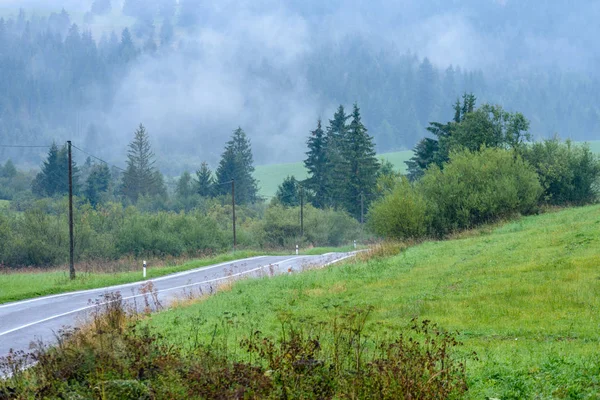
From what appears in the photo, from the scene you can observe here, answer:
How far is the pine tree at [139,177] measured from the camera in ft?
359

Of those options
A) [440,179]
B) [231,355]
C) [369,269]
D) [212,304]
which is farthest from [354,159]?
[231,355]

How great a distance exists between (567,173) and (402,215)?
69.4 ft

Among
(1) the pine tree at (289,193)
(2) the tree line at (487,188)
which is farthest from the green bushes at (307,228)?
(2) the tree line at (487,188)

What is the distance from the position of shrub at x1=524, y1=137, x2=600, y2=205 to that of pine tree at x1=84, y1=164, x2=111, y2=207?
6338cm

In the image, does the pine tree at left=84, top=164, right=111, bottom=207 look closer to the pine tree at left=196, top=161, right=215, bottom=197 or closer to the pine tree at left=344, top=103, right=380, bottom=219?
the pine tree at left=196, top=161, right=215, bottom=197

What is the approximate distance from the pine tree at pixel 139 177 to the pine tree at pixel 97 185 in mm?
3286

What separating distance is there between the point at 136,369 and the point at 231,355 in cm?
167

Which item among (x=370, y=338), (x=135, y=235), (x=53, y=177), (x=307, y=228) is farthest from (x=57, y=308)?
(x=53, y=177)

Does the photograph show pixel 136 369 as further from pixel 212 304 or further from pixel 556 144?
pixel 556 144

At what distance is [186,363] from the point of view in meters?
8.71

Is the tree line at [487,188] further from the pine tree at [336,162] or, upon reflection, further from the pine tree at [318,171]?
the pine tree at [318,171]

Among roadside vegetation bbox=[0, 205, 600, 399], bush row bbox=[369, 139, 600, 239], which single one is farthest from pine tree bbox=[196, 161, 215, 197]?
roadside vegetation bbox=[0, 205, 600, 399]

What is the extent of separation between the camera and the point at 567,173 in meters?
58.2

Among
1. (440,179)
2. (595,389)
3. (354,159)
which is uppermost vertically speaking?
(354,159)
